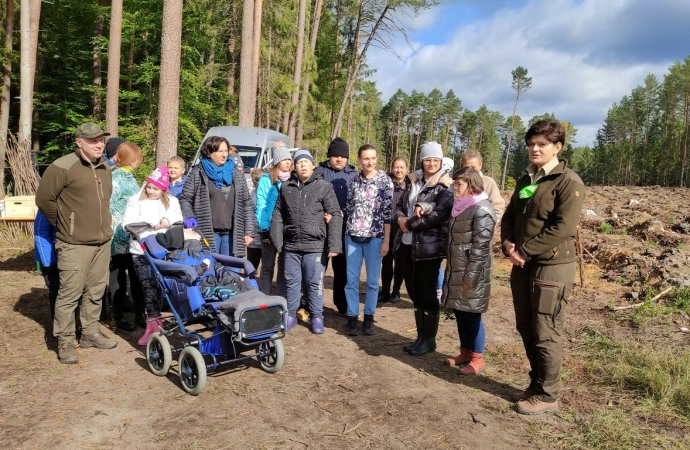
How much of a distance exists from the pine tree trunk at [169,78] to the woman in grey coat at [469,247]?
6.89 meters

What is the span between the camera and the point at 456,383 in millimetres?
4223

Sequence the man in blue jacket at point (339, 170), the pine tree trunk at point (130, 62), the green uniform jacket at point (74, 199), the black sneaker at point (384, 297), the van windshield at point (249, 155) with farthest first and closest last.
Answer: the pine tree trunk at point (130, 62) < the van windshield at point (249, 155) < the black sneaker at point (384, 297) < the man in blue jacket at point (339, 170) < the green uniform jacket at point (74, 199)

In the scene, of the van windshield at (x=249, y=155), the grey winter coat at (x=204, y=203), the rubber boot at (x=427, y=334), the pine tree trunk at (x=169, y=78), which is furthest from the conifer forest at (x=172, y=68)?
the rubber boot at (x=427, y=334)

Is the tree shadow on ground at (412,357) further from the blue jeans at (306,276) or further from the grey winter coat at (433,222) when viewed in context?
the grey winter coat at (433,222)

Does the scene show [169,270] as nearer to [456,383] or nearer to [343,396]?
[343,396]

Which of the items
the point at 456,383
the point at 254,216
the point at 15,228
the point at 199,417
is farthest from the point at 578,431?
the point at 15,228

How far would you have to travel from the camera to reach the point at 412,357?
4.88 m

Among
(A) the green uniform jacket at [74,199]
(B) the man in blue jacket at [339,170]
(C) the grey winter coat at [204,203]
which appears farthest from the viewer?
(B) the man in blue jacket at [339,170]

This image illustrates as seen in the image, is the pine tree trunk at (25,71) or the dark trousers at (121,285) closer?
the dark trousers at (121,285)

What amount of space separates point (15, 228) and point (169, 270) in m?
7.28

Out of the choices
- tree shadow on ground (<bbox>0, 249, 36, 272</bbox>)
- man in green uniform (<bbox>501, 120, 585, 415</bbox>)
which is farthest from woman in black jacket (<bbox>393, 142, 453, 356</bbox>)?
tree shadow on ground (<bbox>0, 249, 36, 272</bbox>)

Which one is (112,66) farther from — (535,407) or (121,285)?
(535,407)

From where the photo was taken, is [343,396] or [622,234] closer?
[343,396]

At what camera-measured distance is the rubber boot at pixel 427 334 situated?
16.1 feet
